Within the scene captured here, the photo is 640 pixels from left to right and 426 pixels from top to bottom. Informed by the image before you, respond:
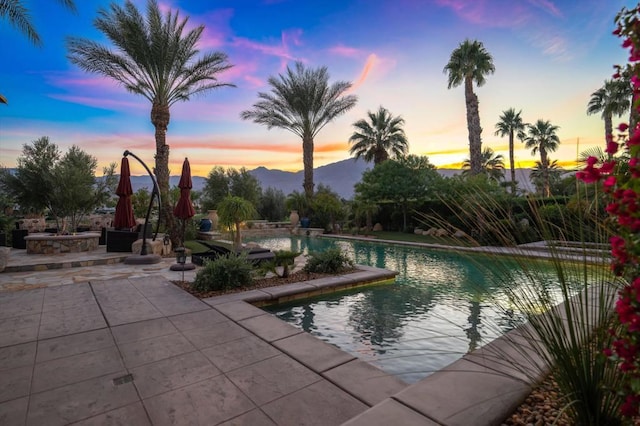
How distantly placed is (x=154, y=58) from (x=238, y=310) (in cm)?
1062

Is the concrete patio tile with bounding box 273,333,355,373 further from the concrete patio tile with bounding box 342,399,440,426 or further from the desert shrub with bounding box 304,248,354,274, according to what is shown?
the desert shrub with bounding box 304,248,354,274

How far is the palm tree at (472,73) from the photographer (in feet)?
61.5

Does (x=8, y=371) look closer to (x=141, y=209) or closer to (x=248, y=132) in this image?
(x=141, y=209)

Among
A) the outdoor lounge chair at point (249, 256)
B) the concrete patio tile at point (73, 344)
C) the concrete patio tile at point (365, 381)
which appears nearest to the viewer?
the concrete patio tile at point (365, 381)

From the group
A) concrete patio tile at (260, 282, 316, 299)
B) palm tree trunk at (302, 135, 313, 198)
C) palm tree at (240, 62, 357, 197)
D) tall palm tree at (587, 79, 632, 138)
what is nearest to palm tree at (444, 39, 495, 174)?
tall palm tree at (587, 79, 632, 138)

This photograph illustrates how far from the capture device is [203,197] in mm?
25203

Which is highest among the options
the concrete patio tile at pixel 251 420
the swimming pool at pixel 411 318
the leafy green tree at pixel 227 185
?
the leafy green tree at pixel 227 185

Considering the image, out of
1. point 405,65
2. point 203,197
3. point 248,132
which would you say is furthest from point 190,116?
point 405,65

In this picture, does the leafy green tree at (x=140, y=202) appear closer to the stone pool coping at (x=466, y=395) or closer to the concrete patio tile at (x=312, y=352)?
the concrete patio tile at (x=312, y=352)

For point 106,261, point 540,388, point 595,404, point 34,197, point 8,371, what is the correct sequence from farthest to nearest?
point 34,197 → point 106,261 → point 8,371 → point 540,388 → point 595,404

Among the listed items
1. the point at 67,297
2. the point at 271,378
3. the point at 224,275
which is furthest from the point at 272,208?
the point at 271,378

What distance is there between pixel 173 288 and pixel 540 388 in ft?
18.8

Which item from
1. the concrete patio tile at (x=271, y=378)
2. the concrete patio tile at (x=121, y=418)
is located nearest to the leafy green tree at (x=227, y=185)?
the concrete patio tile at (x=271, y=378)

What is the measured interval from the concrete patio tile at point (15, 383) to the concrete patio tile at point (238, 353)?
4.78 ft
